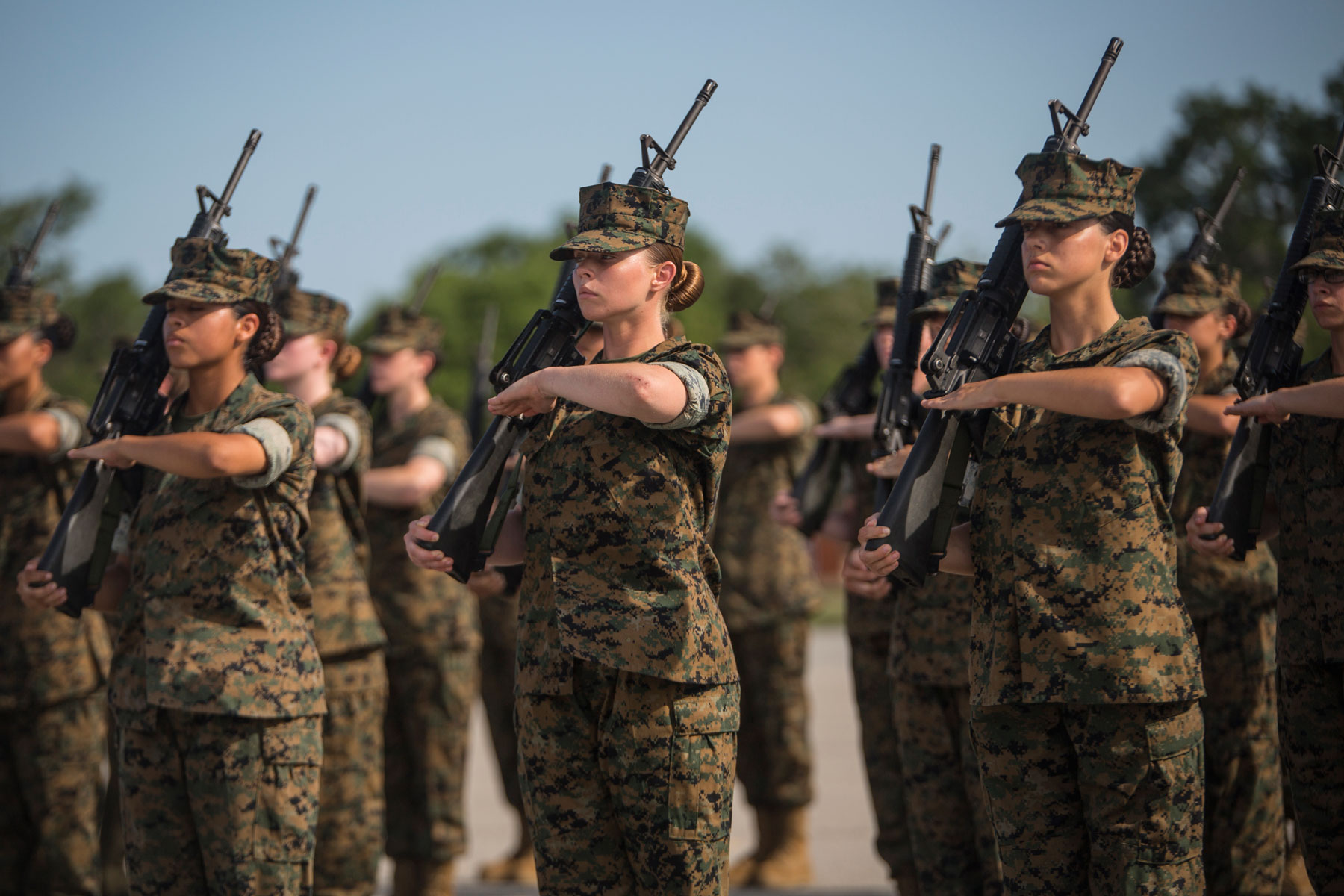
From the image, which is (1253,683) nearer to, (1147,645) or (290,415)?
(1147,645)

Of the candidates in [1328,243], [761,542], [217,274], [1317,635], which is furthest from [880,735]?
[217,274]

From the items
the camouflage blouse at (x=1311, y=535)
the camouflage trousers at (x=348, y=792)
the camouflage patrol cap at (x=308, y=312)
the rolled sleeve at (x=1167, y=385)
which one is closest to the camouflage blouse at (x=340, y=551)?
the camouflage trousers at (x=348, y=792)

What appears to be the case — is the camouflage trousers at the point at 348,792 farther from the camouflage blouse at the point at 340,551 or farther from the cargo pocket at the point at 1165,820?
the cargo pocket at the point at 1165,820

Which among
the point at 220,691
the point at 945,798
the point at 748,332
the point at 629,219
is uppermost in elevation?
the point at 748,332

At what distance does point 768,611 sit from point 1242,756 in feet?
9.33

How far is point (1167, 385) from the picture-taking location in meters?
3.54

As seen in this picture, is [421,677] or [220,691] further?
[421,677]

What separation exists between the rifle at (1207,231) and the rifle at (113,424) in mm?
3755

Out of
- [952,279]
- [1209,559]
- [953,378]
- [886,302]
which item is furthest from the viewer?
[886,302]

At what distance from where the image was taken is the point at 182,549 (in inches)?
173

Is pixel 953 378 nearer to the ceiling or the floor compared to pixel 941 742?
nearer to the ceiling

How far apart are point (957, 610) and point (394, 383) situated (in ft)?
11.0

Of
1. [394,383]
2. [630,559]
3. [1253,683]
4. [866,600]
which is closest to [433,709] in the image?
[394,383]

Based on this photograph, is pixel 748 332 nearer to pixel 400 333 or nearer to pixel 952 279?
pixel 400 333
